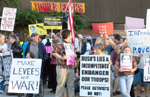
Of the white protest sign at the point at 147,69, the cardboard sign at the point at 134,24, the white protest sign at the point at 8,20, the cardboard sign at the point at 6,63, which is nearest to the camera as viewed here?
the white protest sign at the point at 147,69

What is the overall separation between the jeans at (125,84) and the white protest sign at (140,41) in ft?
3.24

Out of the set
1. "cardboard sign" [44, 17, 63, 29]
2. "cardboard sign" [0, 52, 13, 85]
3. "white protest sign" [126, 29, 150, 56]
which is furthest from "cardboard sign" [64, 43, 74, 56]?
"cardboard sign" [44, 17, 63, 29]

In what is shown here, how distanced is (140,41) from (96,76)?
1.74m

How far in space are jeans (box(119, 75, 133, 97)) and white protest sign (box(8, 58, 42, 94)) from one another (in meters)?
2.20

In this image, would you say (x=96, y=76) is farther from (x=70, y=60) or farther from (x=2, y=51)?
(x=2, y=51)

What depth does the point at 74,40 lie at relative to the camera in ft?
26.5

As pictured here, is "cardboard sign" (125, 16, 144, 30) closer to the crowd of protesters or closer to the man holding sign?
the crowd of protesters

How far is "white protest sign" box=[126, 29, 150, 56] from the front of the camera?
709 centimetres

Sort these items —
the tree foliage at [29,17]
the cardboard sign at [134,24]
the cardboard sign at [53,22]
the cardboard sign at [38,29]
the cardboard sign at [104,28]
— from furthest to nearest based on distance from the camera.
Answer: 1. the tree foliage at [29,17]
2. the cardboard sign at [38,29]
3. the cardboard sign at [53,22]
4. the cardboard sign at [104,28]
5. the cardboard sign at [134,24]

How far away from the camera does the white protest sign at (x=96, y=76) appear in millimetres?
6477

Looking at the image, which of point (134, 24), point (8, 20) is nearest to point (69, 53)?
point (134, 24)

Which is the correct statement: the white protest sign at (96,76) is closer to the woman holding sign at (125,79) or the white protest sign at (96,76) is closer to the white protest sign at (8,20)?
the woman holding sign at (125,79)

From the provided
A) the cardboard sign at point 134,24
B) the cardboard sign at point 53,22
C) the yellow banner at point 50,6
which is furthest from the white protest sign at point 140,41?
the yellow banner at point 50,6

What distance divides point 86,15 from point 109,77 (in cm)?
1689
